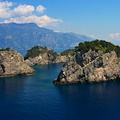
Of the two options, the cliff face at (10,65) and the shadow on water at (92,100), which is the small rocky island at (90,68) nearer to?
the shadow on water at (92,100)

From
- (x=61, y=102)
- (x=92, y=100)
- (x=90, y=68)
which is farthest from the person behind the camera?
(x=90, y=68)

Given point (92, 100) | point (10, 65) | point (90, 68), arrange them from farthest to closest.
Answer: point (10, 65) < point (90, 68) < point (92, 100)

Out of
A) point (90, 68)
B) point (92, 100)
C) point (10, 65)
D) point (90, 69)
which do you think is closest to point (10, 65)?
point (10, 65)

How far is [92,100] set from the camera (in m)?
96.2

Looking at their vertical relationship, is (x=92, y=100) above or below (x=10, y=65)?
below

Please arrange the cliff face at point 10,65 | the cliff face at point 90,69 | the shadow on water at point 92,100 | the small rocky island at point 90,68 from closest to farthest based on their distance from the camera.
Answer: the shadow on water at point 92,100 → the cliff face at point 90,69 → the small rocky island at point 90,68 → the cliff face at point 10,65

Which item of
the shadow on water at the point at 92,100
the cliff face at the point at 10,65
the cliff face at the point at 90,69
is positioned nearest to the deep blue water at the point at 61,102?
the shadow on water at the point at 92,100

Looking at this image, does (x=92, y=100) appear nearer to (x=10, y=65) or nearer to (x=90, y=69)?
(x=90, y=69)

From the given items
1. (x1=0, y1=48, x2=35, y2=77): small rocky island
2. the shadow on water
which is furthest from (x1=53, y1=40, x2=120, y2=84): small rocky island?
(x1=0, y1=48, x2=35, y2=77): small rocky island

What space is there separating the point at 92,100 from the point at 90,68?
42274mm

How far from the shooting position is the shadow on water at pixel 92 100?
7812 cm

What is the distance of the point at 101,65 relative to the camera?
139125 mm

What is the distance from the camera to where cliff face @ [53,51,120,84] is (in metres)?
136

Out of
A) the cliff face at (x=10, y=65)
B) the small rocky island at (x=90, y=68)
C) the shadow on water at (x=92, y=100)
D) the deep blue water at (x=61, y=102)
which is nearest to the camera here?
the deep blue water at (x=61, y=102)
